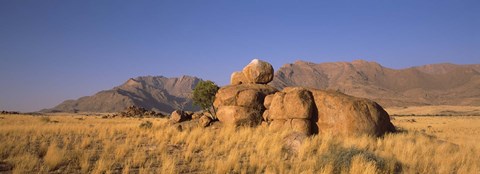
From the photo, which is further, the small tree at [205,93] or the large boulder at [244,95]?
the small tree at [205,93]

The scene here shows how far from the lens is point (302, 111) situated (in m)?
20.5

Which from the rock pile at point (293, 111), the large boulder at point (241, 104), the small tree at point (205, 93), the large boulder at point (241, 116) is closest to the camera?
the rock pile at point (293, 111)

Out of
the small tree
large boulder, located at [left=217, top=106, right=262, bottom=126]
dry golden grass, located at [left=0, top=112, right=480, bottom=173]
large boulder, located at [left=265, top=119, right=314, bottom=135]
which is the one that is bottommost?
dry golden grass, located at [left=0, top=112, right=480, bottom=173]

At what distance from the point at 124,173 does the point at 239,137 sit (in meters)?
8.69

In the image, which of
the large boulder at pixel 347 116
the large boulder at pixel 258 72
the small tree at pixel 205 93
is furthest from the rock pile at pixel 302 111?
the small tree at pixel 205 93

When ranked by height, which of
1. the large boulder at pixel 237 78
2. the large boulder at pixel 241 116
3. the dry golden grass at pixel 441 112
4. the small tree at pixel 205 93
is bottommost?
the dry golden grass at pixel 441 112

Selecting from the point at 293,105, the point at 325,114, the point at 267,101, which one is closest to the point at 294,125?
the point at 293,105

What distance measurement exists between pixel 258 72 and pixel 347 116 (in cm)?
949

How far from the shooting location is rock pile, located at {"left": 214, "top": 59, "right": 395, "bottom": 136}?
19.5 meters

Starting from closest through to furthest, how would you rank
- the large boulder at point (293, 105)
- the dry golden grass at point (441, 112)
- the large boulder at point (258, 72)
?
the large boulder at point (293, 105), the large boulder at point (258, 72), the dry golden grass at point (441, 112)

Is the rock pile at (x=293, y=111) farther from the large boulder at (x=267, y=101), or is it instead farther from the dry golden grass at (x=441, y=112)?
the dry golden grass at (x=441, y=112)

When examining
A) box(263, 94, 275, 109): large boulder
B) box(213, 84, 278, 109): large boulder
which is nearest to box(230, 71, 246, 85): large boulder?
box(213, 84, 278, 109): large boulder

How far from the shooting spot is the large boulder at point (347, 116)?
63.0 ft

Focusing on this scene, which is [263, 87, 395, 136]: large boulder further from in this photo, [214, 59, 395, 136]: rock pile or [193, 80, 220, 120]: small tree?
[193, 80, 220, 120]: small tree
